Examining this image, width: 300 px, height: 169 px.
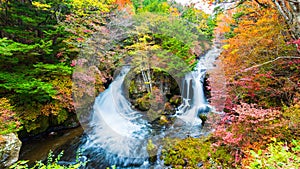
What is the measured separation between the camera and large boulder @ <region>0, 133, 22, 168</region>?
3742 millimetres

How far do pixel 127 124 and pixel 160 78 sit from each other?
400 cm

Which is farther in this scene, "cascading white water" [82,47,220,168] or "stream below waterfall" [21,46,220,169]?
"cascading white water" [82,47,220,168]

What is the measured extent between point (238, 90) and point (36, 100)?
734cm

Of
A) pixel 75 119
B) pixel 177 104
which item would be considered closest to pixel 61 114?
pixel 75 119

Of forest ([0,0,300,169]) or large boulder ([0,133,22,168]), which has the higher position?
forest ([0,0,300,169])

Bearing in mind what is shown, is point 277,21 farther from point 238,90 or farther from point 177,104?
point 177,104

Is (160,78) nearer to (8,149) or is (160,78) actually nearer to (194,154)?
(194,154)

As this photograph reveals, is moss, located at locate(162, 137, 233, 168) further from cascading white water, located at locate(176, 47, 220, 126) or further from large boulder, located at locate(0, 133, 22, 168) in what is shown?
large boulder, located at locate(0, 133, 22, 168)

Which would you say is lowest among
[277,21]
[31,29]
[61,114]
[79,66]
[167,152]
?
[167,152]

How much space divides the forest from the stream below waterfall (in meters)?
0.34

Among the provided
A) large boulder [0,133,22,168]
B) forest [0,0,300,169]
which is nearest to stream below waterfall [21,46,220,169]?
forest [0,0,300,169]

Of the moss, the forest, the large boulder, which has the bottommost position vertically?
the moss

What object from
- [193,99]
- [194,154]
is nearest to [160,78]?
[193,99]

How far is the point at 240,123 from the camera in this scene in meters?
3.68
